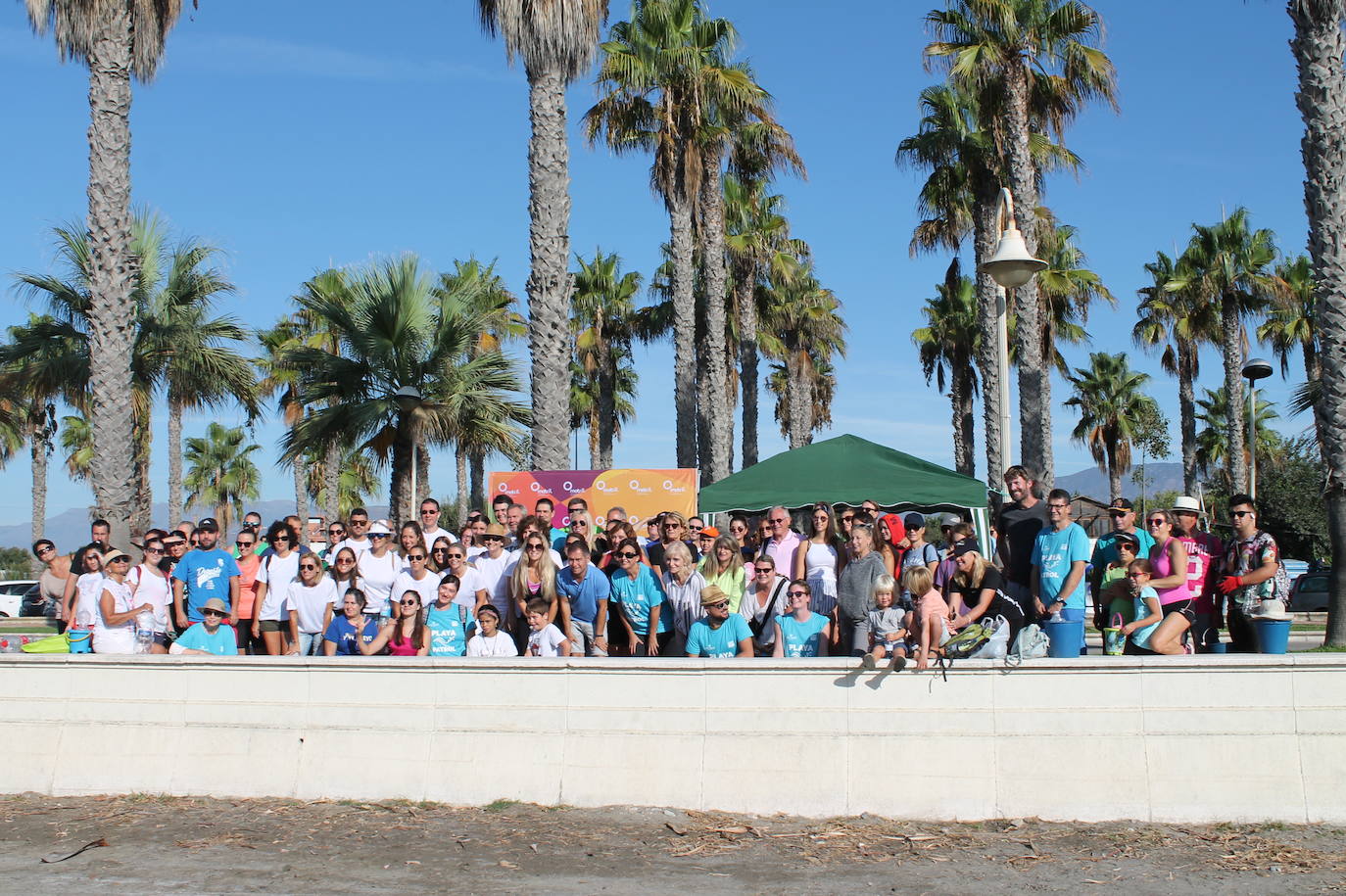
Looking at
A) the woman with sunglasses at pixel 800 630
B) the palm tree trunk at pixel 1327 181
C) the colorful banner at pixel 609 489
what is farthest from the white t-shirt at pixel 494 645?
the palm tree trunk at pixel 1327 181

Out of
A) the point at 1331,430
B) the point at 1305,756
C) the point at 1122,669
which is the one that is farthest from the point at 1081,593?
the point at 1331,430

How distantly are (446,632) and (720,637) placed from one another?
84.0 inches

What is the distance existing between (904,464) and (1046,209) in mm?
14730

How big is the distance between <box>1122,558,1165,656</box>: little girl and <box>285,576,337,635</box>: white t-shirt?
241 inches

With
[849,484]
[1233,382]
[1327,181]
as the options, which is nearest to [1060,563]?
[849,484]

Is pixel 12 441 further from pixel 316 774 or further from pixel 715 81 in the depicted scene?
pixel 316 774

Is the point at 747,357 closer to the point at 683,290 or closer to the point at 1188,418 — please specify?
the point at 683,290

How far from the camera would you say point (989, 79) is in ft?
69.0

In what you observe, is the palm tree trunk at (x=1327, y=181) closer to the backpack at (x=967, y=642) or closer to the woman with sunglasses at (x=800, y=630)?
the backpack at (x=967, y=642)

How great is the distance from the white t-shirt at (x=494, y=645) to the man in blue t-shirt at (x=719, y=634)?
53.3 inches

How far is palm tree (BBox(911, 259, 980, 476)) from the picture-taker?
37062 mm

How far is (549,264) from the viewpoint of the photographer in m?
15.0

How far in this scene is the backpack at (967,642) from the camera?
7414 mm

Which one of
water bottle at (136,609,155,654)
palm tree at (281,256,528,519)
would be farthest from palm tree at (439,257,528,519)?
water bottle at (136,609,155,654)
